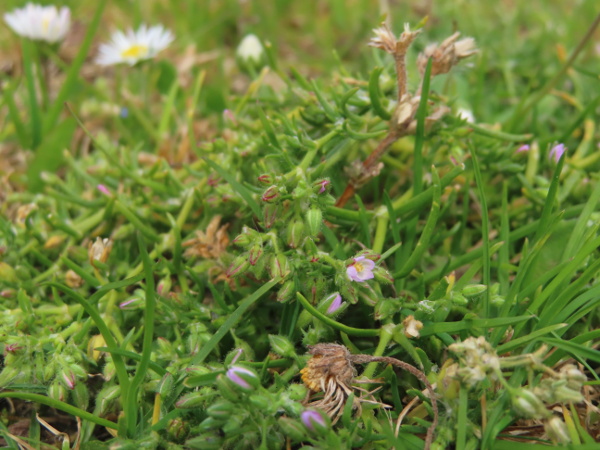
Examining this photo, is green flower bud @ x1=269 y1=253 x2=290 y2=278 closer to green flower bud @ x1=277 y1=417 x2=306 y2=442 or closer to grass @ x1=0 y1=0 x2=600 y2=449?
grass @ x1=0 y1=0 x2=600 y2=449

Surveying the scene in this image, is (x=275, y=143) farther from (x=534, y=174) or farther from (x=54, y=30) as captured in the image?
(x=54, y=30)

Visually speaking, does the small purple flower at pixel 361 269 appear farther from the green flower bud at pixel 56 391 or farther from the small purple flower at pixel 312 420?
the green flower bud at pixel 56 391

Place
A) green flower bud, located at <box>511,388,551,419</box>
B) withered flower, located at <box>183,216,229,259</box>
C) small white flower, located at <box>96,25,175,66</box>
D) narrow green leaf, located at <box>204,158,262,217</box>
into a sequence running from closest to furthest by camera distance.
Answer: green flower bud, located at <box>511,388,551,419</box>, narrow green leaf, located at <box>204,158,262,217</box>, withered flower, located at <box>183,216,229,259</box>, small white flower, located at <box>96,25,175,66</box>

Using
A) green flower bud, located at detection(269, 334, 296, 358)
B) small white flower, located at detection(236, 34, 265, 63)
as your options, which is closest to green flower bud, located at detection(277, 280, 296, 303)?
green flower bud, located at detection(269, 334, 296, 358)

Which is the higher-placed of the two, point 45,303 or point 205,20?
point 205,20

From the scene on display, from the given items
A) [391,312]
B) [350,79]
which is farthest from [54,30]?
[391,312]

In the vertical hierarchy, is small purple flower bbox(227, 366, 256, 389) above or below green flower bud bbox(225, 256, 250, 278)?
below
